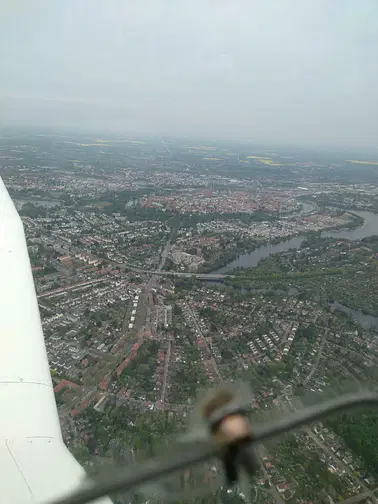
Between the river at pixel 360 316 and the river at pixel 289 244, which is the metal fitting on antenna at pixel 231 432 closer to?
the river at pixel 360 316

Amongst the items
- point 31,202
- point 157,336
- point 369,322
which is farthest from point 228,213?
point 157,336

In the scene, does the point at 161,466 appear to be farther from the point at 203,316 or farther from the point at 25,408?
the point at 203,316

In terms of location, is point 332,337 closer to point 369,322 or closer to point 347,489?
point 369,322

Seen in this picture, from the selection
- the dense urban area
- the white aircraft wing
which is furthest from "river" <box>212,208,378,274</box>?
the white aircraft wing

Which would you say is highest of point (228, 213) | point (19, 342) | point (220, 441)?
point (220, 441)

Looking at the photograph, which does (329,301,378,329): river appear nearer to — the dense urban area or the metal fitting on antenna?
the dense urban area

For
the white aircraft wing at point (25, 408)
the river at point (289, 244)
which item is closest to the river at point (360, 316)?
the river at point (289, 244)

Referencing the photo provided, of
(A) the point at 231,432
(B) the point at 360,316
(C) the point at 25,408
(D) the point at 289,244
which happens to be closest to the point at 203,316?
(B) the point at 360,316
